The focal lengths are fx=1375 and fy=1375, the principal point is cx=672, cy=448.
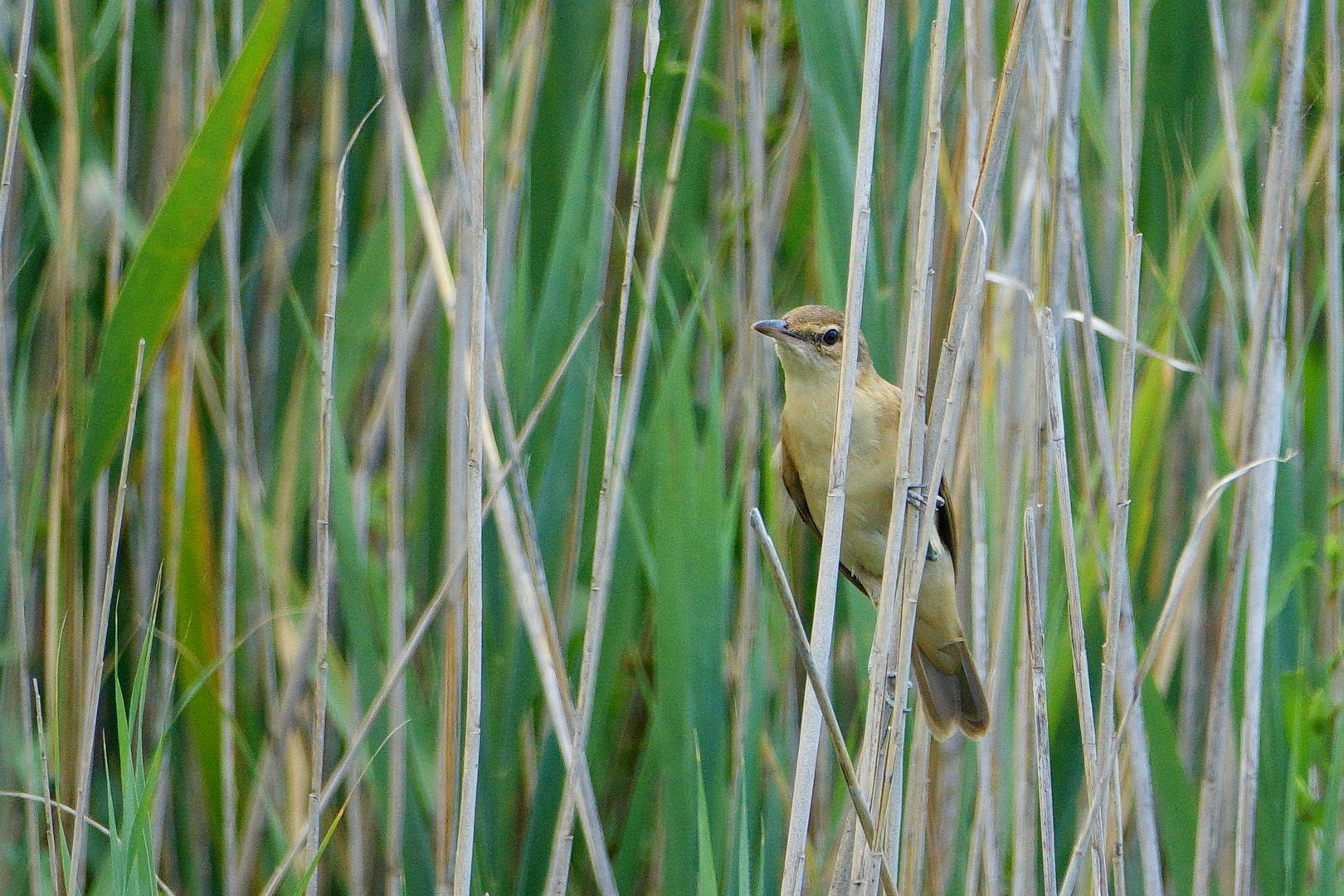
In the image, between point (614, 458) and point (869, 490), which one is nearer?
point (614, 458)

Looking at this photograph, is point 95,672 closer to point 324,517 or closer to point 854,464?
point 324,517

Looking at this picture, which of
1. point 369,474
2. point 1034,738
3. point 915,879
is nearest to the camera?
point 1034,738

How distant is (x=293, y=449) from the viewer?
2137mm

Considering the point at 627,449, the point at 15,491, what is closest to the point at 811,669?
the point at 627,449

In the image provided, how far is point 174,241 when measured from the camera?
177 cm

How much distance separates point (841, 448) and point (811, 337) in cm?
56

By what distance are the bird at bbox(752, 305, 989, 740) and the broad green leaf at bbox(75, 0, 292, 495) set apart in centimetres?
81

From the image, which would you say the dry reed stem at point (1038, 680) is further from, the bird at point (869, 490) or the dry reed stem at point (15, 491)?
the dry reed stem at point (15, 491)

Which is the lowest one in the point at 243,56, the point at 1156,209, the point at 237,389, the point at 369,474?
the point at 369,474

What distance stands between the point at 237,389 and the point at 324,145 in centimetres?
42

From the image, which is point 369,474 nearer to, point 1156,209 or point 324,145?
point 324,145

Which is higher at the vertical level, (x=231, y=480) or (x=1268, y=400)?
(x=1268, y=400)

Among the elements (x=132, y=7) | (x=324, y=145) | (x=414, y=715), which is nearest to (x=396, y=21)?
(x=324, y=145)

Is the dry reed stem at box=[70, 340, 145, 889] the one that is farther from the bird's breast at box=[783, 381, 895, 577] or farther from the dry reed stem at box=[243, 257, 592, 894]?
the bird's breast at box=[783, 381, 895, 577]
